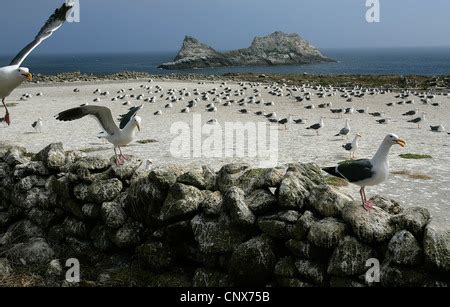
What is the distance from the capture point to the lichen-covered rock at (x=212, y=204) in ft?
33.4

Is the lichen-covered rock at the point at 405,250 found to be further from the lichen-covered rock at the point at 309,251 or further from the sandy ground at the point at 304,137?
the sandy ground at the point at 304,137

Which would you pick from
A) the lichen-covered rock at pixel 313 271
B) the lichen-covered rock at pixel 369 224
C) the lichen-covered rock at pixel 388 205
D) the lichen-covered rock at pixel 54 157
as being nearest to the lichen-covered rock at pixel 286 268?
the lichen-covered rock at pixel 313 271

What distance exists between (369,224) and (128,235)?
19.6ft

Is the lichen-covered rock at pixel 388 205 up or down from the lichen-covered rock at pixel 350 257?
up

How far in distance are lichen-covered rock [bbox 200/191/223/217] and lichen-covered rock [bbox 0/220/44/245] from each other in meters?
5.61

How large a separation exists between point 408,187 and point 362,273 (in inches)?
339

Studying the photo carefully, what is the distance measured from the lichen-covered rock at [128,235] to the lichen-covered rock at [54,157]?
3833 mm

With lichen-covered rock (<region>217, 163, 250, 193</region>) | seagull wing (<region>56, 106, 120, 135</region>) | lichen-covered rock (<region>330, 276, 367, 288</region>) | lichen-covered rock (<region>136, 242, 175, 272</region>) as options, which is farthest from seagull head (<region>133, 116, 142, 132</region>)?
lichen-covered rock (<region>330, 276, 367, 288</region>)

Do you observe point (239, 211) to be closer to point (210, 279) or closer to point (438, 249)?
point (210, 279)

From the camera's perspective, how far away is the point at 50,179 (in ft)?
44.3

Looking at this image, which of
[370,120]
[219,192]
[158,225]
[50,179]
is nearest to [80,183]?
[50,179]

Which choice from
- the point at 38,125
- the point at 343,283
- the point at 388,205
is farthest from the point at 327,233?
the point at 38,125

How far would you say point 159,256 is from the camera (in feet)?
34.7

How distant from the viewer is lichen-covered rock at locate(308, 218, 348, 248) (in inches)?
336
